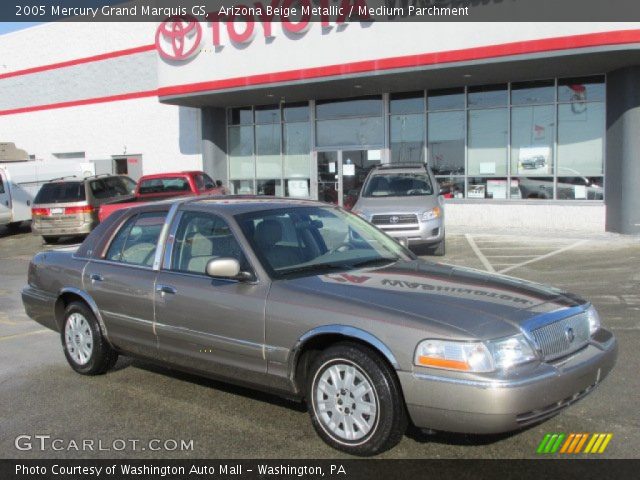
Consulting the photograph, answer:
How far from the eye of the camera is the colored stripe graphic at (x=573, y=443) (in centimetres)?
407

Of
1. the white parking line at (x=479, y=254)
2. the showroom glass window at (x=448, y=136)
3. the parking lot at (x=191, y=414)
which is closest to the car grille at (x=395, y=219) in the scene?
the white parking line at (x=479, y=254)

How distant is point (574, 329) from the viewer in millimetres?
4109

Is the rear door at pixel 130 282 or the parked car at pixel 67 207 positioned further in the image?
the parked car at pixel 67 207

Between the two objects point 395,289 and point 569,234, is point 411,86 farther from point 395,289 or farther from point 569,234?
point 395,289

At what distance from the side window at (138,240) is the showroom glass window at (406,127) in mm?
13494

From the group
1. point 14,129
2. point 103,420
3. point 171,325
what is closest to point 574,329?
point 171,325

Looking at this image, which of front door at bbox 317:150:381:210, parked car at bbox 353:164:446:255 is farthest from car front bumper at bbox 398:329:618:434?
front door at bbox 317:150:381:210

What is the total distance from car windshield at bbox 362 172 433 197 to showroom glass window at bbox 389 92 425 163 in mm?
5110

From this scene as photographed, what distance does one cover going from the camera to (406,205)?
12414 millimetres

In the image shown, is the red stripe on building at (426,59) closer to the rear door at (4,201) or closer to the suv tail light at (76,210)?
the suv tail light at (76,210)

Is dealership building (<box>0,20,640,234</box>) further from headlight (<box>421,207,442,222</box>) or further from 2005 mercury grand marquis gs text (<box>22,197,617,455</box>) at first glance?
2005 mercury grand marquis gs text (<box>22,197,617,455</box>)

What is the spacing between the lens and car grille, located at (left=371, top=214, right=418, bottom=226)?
12188mm

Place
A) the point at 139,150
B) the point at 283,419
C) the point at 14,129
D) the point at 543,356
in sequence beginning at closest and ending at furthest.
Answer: the point at 543,356, the point at 283,419, the point at 139,150, the point at 14,129
